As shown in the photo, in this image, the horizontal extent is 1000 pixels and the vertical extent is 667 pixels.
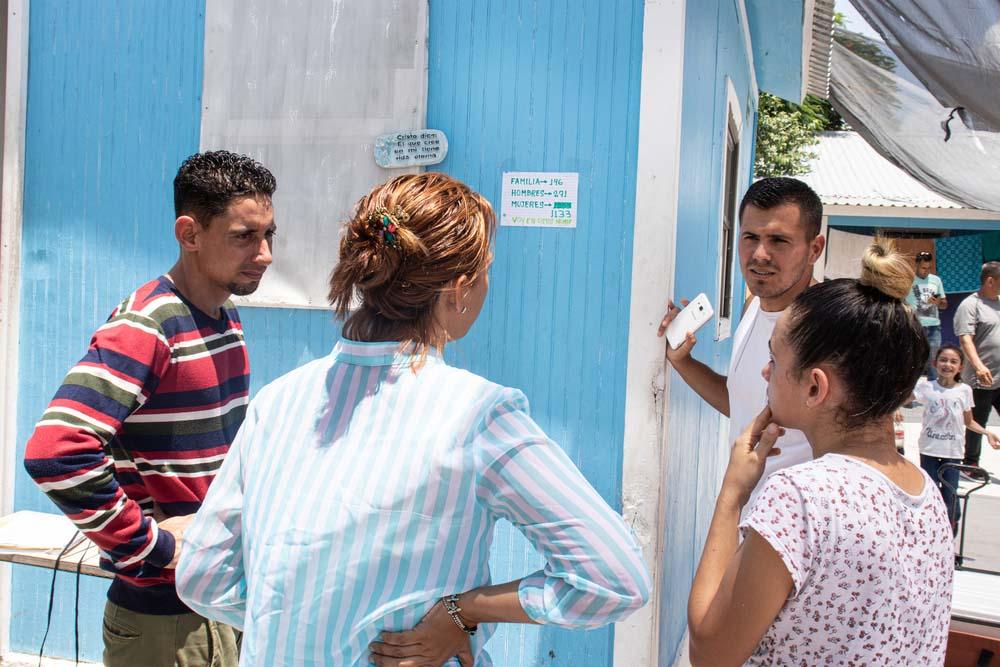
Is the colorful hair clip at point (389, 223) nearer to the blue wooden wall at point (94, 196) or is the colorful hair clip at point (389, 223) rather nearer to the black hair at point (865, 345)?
the black hair at point (865, 345)

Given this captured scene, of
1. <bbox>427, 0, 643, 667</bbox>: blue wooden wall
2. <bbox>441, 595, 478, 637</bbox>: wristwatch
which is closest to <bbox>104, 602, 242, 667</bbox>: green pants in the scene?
<bbox>441, 595, 478, 637</bbox>: wristwatch

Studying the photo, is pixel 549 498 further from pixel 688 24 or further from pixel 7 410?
pixel 7 410

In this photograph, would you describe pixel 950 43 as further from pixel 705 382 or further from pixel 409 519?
pixel 409 519

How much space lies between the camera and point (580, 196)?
9.83 feet

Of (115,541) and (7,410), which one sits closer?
(115,541)

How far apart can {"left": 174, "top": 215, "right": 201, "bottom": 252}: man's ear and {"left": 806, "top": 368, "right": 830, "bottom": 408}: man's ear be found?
1621 mm

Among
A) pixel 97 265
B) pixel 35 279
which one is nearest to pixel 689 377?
pixel 97 265

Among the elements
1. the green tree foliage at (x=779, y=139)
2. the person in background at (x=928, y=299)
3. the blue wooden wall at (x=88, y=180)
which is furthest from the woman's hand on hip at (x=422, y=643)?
the green tree foliage at (x=779, y=139)

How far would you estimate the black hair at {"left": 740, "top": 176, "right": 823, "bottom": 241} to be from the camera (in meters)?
2.82

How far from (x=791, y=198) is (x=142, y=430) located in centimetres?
214

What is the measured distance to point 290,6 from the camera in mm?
3258

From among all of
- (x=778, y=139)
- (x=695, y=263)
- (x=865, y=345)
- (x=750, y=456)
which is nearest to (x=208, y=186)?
(x=750, y=456)

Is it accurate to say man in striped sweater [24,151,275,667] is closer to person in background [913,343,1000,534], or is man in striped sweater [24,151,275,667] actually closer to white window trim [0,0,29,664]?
white window trim [0,0,29,664]

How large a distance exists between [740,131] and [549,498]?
5.38m
